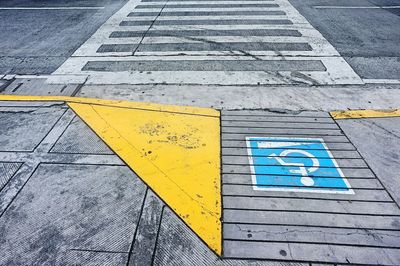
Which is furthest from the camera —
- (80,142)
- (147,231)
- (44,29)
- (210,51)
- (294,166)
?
(44,29)

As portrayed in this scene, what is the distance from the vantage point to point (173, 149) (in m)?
4.36

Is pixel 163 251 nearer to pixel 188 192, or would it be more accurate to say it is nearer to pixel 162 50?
pixel 188 192

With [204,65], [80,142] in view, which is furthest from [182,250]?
[204,65]

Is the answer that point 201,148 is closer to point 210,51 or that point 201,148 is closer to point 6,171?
point 6,171

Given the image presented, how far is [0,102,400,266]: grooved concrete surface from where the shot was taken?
2.98 m

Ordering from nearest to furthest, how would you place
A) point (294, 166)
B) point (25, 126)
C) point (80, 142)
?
1. point (294, 166)
2. point (80, 142)
3. point (25, 126)

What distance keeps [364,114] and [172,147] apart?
9.93ft

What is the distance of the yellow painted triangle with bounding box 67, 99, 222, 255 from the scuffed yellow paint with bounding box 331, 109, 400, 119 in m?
1.90

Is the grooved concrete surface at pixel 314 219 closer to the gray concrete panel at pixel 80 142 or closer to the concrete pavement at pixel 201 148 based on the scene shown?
the concrete pavement at pixel 201 148

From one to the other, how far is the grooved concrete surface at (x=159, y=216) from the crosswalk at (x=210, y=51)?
208 cm

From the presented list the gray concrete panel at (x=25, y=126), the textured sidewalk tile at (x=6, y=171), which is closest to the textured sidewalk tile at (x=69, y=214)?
the textured sidewalk tile at (x=6, y=171)

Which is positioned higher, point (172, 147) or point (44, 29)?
point (44, 29)

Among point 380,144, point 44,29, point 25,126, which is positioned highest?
point 44,29

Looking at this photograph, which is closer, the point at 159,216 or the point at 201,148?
the point at 159,216
